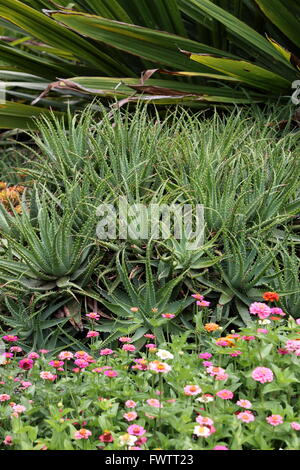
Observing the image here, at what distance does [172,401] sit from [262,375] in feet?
0.88

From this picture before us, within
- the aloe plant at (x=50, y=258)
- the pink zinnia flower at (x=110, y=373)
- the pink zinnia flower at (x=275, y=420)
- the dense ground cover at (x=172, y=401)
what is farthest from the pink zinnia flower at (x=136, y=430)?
the aloe plant at (x=50, y=258)

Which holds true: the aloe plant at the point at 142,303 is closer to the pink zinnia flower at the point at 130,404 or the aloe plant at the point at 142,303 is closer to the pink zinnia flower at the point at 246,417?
the pink zinnia flower at the point at 130,404

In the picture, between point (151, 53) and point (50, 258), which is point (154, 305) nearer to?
point (50, 258)

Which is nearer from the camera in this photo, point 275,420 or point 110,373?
point 275,420

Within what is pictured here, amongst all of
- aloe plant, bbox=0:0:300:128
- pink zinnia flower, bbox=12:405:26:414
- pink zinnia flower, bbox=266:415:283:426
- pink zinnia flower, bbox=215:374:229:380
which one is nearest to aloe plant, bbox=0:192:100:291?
pink zinnia flower, bbox=12:405:26:414

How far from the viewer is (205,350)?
8.32 ft

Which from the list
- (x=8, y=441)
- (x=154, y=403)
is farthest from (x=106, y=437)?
(x=8, y=441)

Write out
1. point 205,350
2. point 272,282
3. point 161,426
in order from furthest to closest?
1. point 272,282
2. point 205,350
3. point 161,426

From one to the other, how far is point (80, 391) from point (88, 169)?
4.50ft

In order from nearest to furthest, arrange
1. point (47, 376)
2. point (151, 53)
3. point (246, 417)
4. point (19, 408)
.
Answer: point (246, 417), point (19, 408), point (47, 376), point (151, 53)

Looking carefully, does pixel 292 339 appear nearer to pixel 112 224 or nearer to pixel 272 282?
pixel 272 282

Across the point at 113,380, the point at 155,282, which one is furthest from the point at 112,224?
the point at 113,380

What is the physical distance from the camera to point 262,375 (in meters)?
2.03

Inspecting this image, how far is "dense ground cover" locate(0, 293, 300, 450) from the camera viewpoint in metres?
1.93
